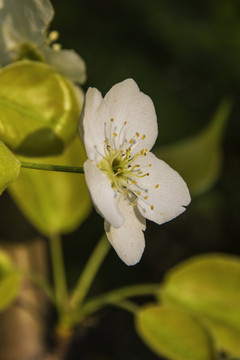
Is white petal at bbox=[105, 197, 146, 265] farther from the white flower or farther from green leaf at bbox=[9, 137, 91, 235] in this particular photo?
green leaf at bbox=[9, 137, 91, 235]

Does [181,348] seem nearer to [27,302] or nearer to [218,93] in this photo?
[27,302]

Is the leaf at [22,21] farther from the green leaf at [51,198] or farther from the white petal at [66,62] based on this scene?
the green leaf at [51,198]

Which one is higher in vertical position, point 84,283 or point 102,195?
point 102,195

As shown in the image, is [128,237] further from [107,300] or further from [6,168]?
[107,300]

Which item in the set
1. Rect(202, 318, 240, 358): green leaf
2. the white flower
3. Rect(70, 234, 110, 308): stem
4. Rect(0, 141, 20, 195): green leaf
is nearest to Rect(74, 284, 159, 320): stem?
Rect(70, 234, 110, 308): stem

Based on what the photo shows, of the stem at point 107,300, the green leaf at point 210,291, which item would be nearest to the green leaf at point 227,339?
the green leaf at point 210,291

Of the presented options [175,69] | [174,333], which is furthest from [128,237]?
[175,69]
